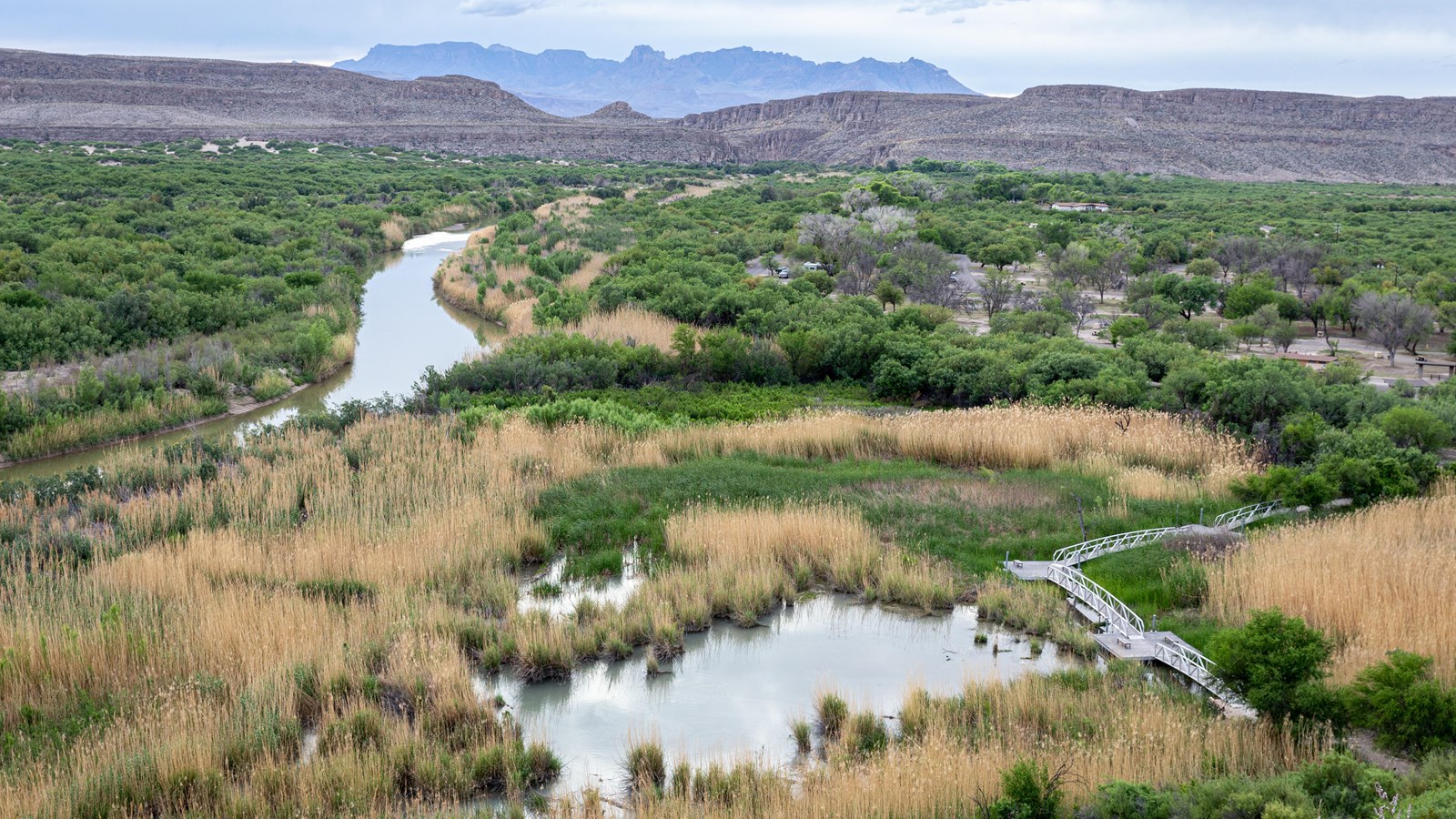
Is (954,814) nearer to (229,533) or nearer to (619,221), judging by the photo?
(229,533)

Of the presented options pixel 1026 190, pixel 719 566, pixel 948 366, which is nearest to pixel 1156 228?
pixel 1026 190

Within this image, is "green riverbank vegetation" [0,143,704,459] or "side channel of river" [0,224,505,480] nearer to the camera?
"side channel of river" [0,224,505,480]

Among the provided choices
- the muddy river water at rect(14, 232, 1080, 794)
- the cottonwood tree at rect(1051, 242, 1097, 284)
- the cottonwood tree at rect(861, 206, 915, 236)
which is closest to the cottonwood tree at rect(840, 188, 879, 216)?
the cottonwood tree at rect(861, 206, 915, 236)

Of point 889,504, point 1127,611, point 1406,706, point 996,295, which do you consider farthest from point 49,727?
point 996,295

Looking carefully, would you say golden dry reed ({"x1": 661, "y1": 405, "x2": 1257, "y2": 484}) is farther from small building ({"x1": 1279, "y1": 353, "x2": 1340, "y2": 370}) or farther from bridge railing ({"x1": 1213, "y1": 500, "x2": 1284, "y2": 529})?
small building ({"x1": 1279, "y1": 353, "x2": 1340, "y2": 370})

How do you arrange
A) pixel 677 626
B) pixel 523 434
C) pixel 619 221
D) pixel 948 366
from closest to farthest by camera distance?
1. pixel 677 626
2. pixel 523 434
3. pixel 948 366
4. pixel 619 221

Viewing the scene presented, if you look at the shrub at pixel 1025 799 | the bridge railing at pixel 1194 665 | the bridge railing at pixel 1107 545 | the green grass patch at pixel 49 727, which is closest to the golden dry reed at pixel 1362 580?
the bridge railing at pixel 1194 665

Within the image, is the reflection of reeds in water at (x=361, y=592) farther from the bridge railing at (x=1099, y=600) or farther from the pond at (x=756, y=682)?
the bridge railing at (x=1099, y=600)

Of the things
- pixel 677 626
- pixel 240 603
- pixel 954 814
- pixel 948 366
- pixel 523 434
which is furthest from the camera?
pixel 948 366
